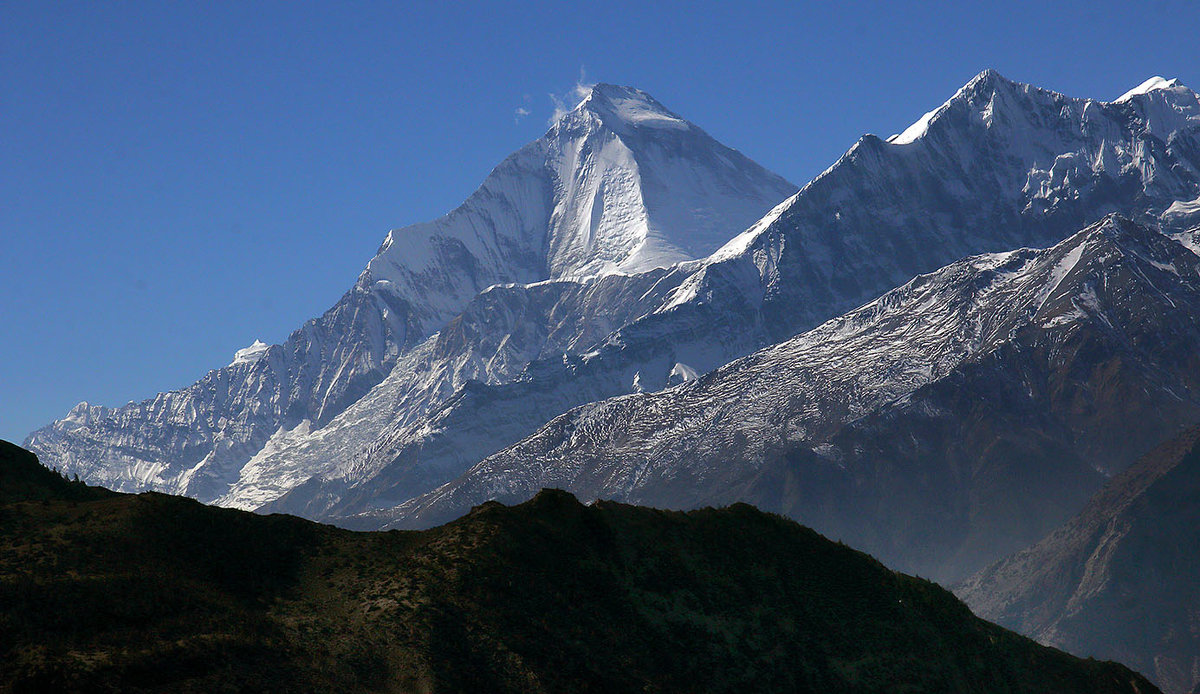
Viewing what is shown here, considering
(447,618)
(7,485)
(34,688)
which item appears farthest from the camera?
(7,485)

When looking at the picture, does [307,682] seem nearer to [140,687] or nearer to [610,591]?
[140,687]

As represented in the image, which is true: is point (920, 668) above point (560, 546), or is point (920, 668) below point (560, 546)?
below

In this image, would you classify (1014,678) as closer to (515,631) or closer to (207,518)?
(515,631)

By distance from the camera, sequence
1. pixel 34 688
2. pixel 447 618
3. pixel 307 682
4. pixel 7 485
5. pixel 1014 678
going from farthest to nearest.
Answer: pixel 1014 678 < pixel 7 485 < pixel 447 618 < pixel 307 682 < pixel 34 688

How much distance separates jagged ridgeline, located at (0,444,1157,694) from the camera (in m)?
108

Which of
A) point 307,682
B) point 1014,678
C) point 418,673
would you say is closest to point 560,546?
point 418,673

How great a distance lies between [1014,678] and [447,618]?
204 ft

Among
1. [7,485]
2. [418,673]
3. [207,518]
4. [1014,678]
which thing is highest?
[7,485]

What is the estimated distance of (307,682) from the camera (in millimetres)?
109688

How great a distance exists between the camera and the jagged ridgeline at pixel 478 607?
10775cm

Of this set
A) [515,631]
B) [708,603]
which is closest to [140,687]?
[515,631]

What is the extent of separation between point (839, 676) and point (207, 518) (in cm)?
6257

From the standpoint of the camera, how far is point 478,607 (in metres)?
128

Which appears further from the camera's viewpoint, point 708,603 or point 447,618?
A: point 708,603
